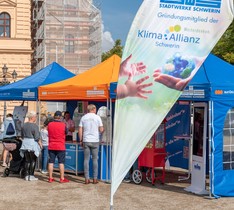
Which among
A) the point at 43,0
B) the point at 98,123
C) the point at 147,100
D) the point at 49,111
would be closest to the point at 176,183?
the point at 98,123

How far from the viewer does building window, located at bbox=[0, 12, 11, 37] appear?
3719cm

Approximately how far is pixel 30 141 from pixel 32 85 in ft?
8.54

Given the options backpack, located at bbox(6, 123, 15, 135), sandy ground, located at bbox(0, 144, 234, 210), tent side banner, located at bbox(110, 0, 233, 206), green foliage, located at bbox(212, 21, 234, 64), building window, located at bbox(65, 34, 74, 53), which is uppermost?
building window, located at bbox(65, 34, 74, 53)

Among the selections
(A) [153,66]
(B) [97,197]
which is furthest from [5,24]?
(A) [153,66]

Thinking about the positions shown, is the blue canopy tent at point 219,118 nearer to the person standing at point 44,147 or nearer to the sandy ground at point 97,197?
the sandy ground at point 97,197

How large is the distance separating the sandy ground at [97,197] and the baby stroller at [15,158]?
0.68 meters

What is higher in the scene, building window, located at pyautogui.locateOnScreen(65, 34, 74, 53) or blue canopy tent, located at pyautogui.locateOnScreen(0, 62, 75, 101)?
building window, located at pyautogui.locateOnScreen(65, 34, 74, 53)

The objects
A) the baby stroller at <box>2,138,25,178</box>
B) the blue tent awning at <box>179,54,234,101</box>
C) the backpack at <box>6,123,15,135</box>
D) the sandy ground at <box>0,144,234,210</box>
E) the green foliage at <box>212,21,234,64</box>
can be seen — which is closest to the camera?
the sandy ground at <box>0,144,234,210</box>

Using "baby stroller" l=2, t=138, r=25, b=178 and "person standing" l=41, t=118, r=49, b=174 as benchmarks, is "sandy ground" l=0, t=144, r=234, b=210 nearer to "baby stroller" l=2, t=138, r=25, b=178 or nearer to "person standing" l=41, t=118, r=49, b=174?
"baby stroller" l=2, t=138, r=25, b=178

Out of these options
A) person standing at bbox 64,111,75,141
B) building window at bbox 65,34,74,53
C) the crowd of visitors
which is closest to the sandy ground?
the crowd of visitors

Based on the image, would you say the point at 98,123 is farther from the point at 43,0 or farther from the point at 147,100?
the point at 43,0

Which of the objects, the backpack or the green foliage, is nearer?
the backpack

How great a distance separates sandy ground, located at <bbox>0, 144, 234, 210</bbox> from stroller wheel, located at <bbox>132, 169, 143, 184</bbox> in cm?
11

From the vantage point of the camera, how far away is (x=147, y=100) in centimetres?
494
